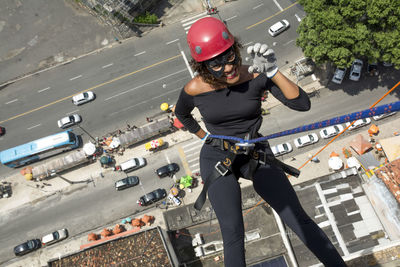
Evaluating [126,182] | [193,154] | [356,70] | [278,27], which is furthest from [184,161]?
[356,70]

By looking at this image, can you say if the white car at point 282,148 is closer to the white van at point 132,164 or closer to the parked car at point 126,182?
the white van at point 132,164

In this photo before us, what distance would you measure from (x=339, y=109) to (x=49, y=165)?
2982 centimetres

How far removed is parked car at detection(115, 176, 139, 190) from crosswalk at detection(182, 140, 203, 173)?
17.9 ft

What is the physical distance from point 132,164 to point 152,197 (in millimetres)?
3842

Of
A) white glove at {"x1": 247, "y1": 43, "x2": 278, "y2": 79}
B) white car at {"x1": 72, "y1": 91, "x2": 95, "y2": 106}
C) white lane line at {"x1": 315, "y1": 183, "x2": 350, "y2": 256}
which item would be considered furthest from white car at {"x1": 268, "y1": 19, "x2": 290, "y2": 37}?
white glove at {"x1": 247, "y1": 43, "x2": 278, "y2": 79}

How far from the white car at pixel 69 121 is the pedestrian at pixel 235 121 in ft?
79.6

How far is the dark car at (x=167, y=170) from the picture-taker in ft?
90.3

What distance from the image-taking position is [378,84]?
2875cm

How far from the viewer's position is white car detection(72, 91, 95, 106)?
30156mm

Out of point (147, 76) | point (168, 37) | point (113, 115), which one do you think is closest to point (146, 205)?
point (113, 115)

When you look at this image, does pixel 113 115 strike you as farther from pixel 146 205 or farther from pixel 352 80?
pixel 352 80

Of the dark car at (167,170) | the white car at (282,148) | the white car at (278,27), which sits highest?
the white car at (278,27)

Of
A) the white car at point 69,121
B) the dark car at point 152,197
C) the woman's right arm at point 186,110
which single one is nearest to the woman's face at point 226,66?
the woman's right arm at point 186,110

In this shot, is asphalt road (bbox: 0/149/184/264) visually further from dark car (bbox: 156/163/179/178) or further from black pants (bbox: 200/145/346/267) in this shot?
black pants (bbox: 200/145/346/267)
